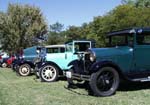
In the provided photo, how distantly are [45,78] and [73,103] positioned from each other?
20.9ft

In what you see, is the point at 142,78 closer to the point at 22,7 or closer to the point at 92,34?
the point at 22,7

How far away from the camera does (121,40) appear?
503 inches

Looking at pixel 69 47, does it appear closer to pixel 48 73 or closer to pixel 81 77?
pixel 48 73

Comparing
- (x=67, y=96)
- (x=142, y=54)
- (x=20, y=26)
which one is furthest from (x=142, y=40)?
(x=20, y=26)

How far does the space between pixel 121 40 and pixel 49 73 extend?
4.67 m

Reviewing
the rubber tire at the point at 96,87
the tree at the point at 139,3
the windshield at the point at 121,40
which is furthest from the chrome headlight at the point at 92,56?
the tree at the point at 139,3

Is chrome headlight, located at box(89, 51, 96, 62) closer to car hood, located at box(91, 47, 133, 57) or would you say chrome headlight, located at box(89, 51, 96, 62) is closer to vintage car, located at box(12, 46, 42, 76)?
car hood, located at box(91, 47, 133, 57)

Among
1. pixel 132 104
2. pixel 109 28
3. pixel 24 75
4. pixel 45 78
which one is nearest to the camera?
pixel 132 104

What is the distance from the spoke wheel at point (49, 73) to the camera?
53.1 feet

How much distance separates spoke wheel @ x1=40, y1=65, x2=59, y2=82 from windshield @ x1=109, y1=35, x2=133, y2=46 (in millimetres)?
3612

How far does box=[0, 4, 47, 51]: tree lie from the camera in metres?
44.1

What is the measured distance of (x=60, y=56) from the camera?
1686cm

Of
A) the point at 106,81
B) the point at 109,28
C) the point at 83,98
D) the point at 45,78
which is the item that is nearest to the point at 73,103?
the point at 83,98

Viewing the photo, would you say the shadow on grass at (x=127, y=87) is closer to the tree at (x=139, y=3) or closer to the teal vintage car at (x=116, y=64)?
the teal vintage car at (x=116, y=64)
